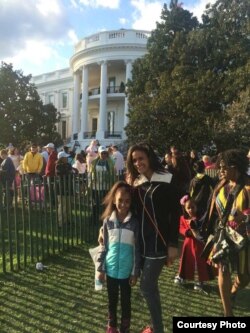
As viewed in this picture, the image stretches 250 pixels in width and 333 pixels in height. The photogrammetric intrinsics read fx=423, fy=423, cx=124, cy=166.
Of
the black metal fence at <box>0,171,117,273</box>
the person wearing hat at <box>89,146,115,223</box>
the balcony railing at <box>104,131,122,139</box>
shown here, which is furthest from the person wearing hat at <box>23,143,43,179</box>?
A: the balcony railing at <box>104,131,122,139</box>

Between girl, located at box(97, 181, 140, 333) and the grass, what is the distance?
453mm

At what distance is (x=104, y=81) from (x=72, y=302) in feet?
127

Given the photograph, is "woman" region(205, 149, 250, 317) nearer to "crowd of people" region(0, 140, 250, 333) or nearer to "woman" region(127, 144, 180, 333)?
"crowd of people" region(0, 140, 250, 333)

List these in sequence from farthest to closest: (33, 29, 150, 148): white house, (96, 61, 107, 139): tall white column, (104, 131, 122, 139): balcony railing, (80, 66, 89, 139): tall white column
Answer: (80, 66, 89, 139): tall white column
(104, 131, 122, 139): balcony railing
(96, 61, 107, 139): tall white column
(33, 29, 150, 148): white house

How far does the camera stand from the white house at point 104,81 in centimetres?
4072

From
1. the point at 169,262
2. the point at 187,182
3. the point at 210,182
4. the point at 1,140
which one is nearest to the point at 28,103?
the point at 1,140

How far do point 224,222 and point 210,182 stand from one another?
2363 mm

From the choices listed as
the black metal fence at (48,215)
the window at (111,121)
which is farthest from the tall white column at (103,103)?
the black metal fence at (48,215)

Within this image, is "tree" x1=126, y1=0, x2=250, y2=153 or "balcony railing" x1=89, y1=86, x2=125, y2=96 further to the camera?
"balcony railing" x1=89, y1=86, x2=125, y2=96

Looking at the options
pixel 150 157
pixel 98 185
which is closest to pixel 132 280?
pixel 150 157

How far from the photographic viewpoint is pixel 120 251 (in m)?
3.74

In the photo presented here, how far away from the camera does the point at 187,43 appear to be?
25594 mm

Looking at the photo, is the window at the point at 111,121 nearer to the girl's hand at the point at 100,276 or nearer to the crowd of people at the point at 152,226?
the crowd of people at the point at 152,226

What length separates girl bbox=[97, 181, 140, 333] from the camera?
373cm
